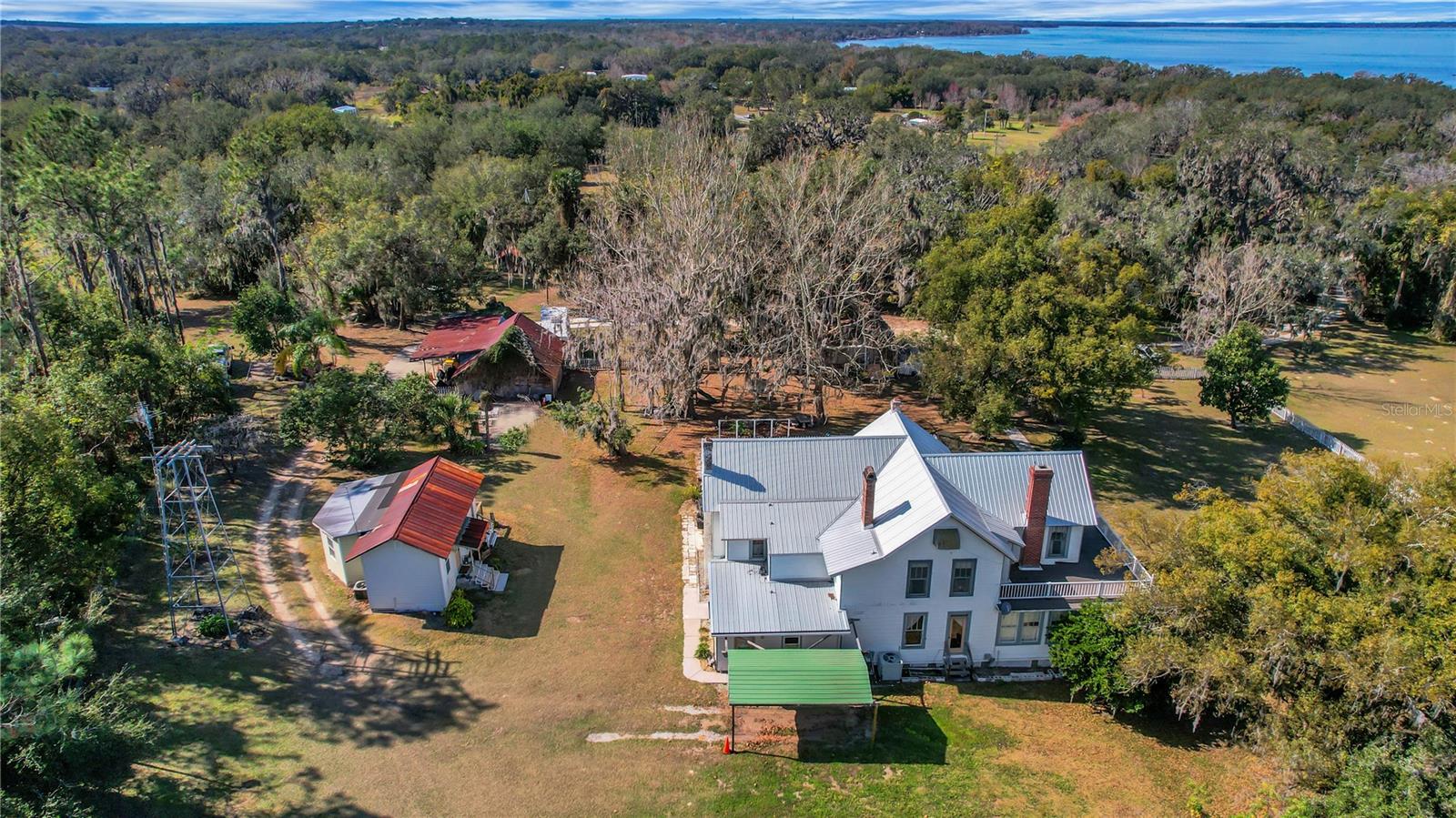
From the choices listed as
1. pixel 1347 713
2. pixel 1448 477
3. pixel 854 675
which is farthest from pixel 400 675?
pixel 1448 477

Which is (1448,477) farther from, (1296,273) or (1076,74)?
(1076,74)

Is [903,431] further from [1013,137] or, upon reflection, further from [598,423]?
[1013,137]

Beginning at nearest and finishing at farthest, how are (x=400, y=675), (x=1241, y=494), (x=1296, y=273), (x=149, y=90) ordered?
(x=400, y=675) < (x=1241, y=494) < (x=1296, y=273) < (x=149, y=90)

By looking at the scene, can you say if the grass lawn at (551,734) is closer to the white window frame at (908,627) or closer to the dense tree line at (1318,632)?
the white window frame at (908,627)

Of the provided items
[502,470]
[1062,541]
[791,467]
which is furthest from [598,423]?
[1062,541]

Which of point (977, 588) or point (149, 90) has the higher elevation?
point (149, 90)

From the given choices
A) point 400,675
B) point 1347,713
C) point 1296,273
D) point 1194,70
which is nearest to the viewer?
point 1347,713

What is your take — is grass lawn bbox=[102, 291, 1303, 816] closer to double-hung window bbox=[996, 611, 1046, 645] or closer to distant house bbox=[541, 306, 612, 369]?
double-hung window bbox=[996, 611, 1046, 645]
